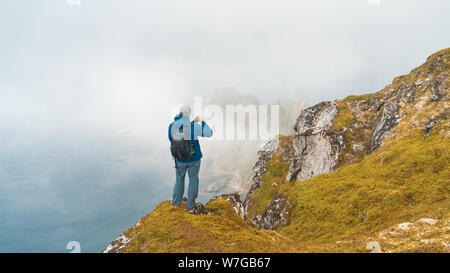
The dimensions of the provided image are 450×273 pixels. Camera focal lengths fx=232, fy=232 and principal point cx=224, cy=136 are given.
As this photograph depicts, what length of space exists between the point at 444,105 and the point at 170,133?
30.7 metres

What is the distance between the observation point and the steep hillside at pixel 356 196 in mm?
10234

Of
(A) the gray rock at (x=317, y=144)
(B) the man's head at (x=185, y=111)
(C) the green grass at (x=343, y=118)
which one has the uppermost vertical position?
(B) the man's head at (x=185, y=111)

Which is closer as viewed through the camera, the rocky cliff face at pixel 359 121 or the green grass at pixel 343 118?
the rocky cliff face at pixel 359 121

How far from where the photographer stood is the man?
1189 centimetres

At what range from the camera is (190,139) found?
1211 centimetres

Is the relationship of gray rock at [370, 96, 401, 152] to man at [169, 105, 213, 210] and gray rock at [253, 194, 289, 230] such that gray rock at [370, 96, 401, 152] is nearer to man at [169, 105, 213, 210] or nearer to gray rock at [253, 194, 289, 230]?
gray rock at [253, 194, 289, 230]

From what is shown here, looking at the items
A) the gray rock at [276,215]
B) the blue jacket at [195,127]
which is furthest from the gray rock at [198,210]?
the gray rock at [276,215]

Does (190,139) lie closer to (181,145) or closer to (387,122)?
(181,145)

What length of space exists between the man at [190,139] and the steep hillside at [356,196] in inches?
41.0

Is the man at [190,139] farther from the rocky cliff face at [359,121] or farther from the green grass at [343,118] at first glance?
the green grass at [343,118]

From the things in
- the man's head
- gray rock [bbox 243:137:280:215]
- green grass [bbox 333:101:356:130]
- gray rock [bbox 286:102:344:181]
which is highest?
the man's head

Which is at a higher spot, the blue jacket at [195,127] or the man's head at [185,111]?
the man's head at [185,111]

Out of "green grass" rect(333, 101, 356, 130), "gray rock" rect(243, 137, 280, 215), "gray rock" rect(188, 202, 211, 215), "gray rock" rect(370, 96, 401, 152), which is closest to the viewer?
"gray rock" rect(188, 202, 211, 215)

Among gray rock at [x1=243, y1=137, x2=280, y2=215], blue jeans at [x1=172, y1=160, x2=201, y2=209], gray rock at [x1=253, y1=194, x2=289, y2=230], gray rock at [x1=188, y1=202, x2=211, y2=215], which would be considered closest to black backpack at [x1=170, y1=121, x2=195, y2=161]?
blue jeans at [x1=172, y1=160, x2=201, y2=209]
